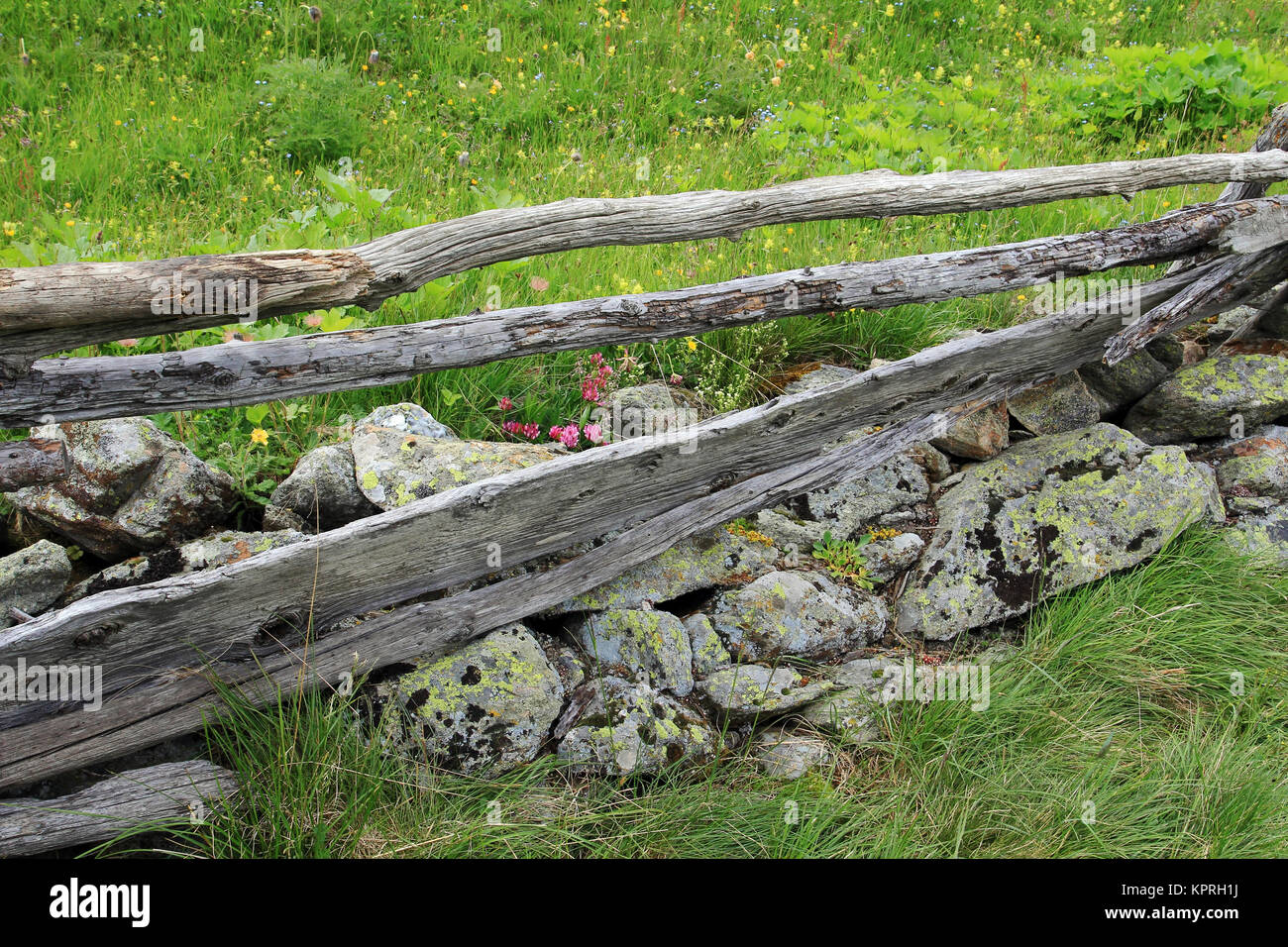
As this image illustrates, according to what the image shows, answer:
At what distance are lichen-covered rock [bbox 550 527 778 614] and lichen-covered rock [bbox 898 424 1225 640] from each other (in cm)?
73

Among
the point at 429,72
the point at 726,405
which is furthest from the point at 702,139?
the point at 726,405

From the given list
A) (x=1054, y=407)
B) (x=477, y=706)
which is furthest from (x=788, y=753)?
(x=1054, y=407)

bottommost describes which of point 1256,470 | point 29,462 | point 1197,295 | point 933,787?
point 933,787

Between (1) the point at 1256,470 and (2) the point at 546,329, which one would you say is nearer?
(2) the point at 546,329

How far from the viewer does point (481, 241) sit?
3.06m

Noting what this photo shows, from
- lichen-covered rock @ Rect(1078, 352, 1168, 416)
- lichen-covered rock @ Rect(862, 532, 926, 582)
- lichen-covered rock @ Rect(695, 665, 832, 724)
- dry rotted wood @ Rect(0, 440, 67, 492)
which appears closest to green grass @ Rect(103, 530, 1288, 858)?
lichen-covered rock @ Rect(695, 665, 832, 724)

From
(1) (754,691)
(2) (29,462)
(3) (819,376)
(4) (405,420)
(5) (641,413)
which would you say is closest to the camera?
(2) (29,462)

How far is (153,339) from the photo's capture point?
3.99 m

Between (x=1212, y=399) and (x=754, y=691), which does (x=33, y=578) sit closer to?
(x=754, y=691)

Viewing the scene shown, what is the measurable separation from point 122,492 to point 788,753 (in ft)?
8.96

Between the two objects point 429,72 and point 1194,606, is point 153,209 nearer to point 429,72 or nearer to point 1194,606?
point 429,72

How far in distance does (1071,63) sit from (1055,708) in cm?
752

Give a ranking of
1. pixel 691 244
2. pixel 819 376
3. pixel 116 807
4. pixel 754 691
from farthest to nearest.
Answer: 1. pixel 691 244
2. pixel 819 376
3. pixel 754 691
4. pixel 116 807

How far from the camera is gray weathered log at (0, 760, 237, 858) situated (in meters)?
2.62
